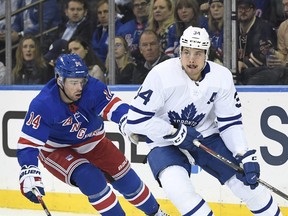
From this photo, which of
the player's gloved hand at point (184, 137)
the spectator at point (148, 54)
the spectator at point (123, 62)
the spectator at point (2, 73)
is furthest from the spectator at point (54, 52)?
the player's gloved hand at point (184, 137)

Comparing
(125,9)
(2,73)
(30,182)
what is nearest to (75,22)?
(125,9)

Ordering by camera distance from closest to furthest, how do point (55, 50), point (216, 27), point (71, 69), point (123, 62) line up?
point (71, 69) < point (216, 27) < point (123, 62) < point (55, 50)

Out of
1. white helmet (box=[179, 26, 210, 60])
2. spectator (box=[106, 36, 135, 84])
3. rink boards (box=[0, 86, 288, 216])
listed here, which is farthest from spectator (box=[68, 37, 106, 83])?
white helmet (box=[179, 26, 210, 60])

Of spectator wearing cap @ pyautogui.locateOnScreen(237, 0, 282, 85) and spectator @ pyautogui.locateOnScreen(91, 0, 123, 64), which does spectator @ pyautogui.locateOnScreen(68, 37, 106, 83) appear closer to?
spectator @ pyautogui.locateOnScreen(91, 0, 123, 64)

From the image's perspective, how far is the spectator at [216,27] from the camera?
6035mm

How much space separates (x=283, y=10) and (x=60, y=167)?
1726 millimetres

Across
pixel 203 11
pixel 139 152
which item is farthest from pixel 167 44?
pixel 139 152

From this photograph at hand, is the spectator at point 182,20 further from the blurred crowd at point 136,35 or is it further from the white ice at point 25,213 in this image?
the white ice at point 25,213

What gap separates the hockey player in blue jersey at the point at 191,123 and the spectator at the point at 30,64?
2.37m

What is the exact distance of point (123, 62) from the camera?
6.57 meters

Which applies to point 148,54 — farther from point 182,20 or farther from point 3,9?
point 3,9

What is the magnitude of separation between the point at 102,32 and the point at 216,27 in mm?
993

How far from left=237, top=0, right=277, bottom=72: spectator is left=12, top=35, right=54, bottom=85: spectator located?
5.63 feet

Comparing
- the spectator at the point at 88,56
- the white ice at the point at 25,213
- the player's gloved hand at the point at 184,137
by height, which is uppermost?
the spectator at the point at 88,56
